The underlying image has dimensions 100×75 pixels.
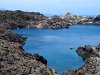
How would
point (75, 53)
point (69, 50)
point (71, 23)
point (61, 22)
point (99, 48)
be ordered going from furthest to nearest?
point (71, 23)
point (61, 22)
point (69, 50)
point (75, 53)
point (99, 48)

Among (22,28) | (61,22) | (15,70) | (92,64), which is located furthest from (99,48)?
(61,22)

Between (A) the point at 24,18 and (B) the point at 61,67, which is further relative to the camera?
(A) the point at 24,18

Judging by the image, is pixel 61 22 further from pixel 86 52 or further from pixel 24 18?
pixel 86 52

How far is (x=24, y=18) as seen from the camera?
181m

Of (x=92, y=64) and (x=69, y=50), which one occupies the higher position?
(x=92, y=64)

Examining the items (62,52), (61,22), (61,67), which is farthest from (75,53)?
(61,22)

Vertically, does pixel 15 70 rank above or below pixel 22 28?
above

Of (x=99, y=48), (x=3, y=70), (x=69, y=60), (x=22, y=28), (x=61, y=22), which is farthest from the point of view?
(x=61, y=22)

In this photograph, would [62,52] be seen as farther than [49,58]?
Yes

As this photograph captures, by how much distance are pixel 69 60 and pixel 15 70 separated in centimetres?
2725

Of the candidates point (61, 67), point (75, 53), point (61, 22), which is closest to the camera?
point (61, 67)

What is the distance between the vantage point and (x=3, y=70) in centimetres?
4534

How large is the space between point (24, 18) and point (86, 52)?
107272mm

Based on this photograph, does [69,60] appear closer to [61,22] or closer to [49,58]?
[49,58]
